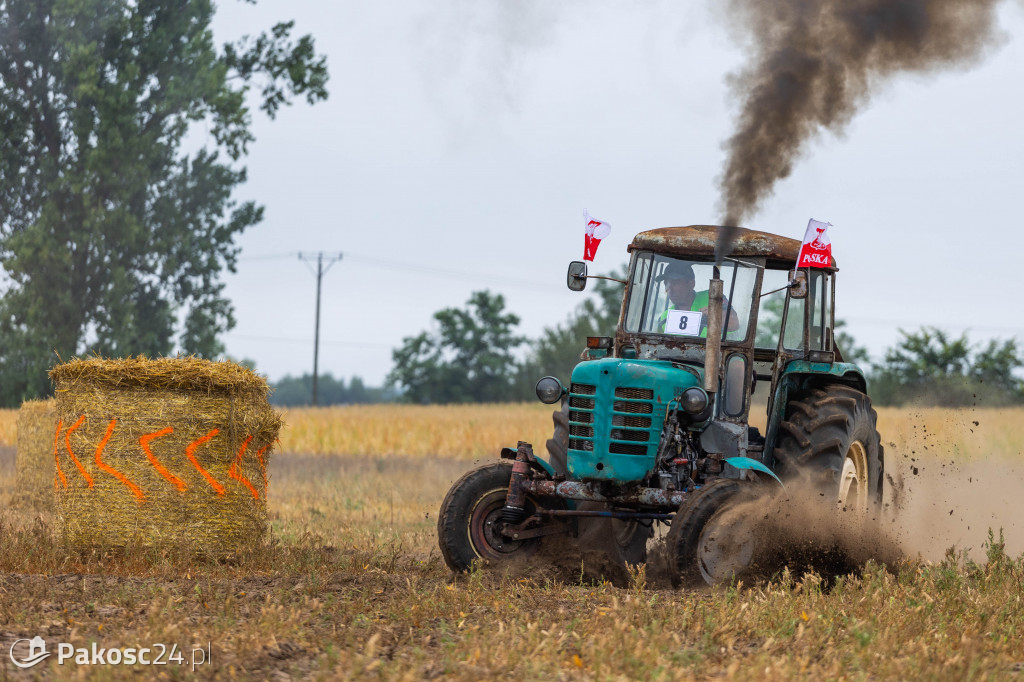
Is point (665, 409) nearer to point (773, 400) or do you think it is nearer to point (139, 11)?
point (773, 400)

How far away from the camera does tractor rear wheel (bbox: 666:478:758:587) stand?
7547 mm

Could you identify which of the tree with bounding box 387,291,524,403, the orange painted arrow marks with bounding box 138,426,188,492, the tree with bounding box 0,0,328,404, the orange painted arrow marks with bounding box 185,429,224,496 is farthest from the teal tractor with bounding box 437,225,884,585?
the tree with bounding box 387,291,524,403

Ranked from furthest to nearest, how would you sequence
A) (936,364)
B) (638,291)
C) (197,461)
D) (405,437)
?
(936,364) < (405,437) < (638,291) < (197,461)

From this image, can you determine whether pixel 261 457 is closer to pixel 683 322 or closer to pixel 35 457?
pixel 683 322

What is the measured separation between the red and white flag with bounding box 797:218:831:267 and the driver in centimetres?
62

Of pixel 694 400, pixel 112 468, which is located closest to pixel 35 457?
pixel 112 468

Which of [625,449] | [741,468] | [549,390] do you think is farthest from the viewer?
[549,390]

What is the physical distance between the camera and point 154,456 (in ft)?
29.3

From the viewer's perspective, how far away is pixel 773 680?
5.05 meters

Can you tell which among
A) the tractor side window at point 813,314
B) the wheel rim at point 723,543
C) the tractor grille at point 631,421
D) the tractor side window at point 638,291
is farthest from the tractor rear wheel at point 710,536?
the tractor side window at point 813,314

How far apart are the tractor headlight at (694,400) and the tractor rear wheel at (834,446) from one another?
2.81 ft

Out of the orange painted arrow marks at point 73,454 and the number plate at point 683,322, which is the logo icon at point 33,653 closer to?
the orange painted arrow marks at point 73,454

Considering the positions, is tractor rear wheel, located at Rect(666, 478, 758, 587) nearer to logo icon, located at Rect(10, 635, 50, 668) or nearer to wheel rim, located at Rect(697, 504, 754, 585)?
wheel rim, located at Rect(697, 504, 754, 585)

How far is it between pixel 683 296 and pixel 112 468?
14.2ft
